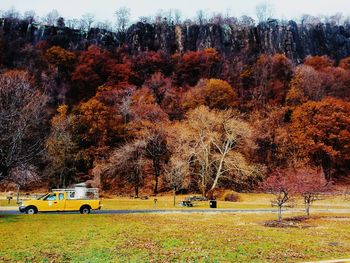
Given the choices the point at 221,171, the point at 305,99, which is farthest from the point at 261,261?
the point at 305,99

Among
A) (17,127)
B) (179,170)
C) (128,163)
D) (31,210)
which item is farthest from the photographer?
(128,163)

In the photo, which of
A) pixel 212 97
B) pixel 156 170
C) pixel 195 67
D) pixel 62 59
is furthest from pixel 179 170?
pixel 62 59

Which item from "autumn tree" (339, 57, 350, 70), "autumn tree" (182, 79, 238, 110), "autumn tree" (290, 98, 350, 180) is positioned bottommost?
"autumn tree" (290, 98, 350, 180)

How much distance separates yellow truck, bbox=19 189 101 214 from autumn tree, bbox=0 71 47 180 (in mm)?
3801

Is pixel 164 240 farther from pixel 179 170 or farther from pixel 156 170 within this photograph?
pixel 156 170

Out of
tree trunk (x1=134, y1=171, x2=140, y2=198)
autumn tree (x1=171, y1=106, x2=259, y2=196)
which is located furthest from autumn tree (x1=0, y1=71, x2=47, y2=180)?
autumn tree (x1=171, y1=106, x2=259, y2=196)

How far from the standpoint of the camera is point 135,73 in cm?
9175

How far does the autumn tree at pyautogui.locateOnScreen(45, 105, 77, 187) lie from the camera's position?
192 ft

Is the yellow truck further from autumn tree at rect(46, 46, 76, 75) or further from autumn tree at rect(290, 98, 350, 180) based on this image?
autumn tree at rect(46, 46, 76, 75)

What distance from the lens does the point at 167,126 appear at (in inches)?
2484

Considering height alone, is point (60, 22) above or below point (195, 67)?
above

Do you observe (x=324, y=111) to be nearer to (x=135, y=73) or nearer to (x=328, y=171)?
(x=328, y=171)

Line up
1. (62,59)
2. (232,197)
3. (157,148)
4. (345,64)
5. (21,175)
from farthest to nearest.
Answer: (345,64) < (62,59) < (157,148) < (232,197) < (21,175)

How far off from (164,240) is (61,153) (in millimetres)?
44743
